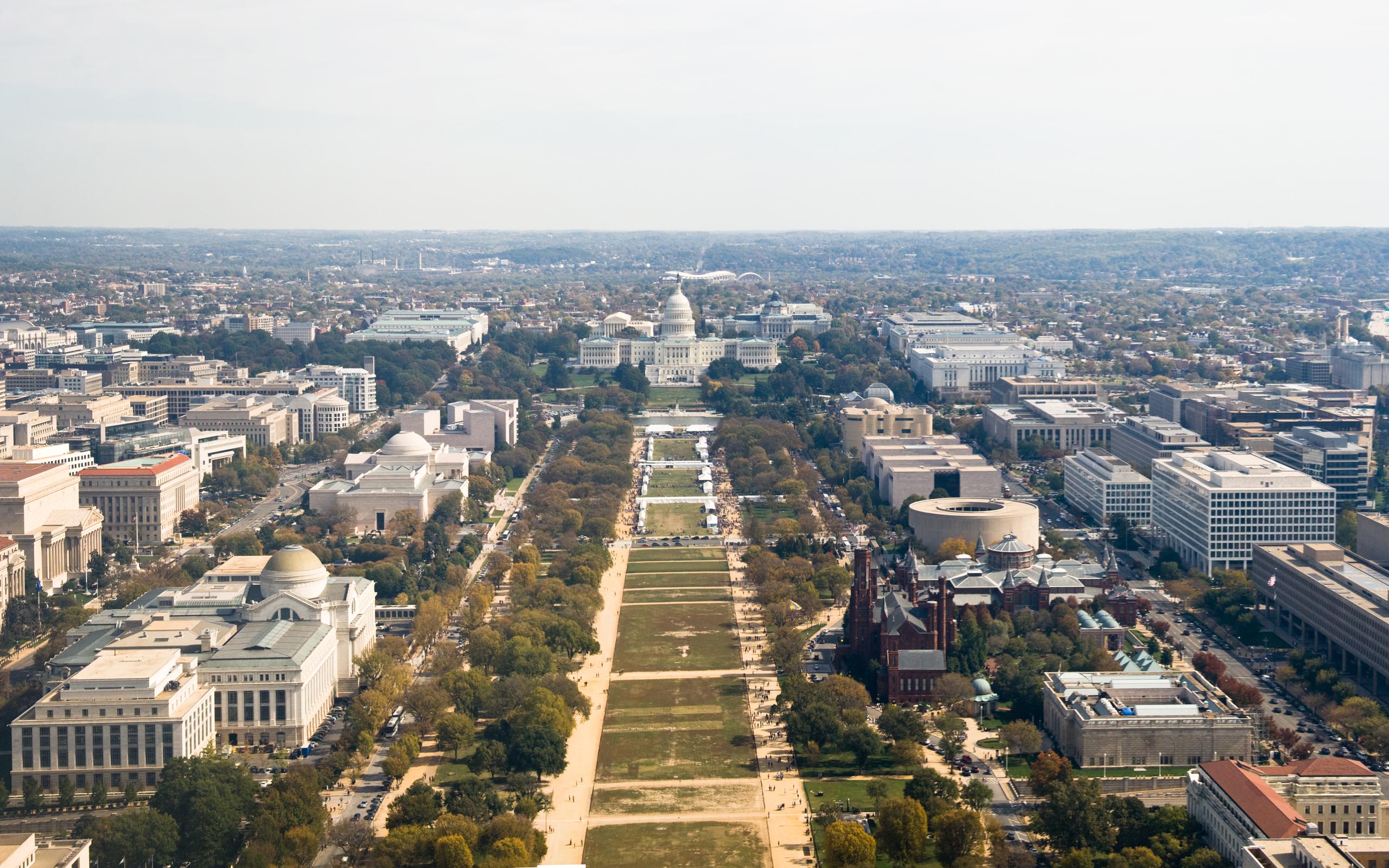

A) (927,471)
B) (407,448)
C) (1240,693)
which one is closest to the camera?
Answer: (1240,693)

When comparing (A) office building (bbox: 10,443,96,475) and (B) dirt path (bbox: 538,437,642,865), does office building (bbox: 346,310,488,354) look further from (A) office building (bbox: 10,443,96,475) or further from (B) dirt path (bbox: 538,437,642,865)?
(B) dirt path (bbox: 538,437,642,865)

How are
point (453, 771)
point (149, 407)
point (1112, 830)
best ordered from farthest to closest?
point (149, 407) → point (453, 771) → point (1112, 830)

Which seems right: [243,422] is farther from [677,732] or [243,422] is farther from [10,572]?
[677,732]

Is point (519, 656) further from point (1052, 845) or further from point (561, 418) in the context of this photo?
point (561, 418)

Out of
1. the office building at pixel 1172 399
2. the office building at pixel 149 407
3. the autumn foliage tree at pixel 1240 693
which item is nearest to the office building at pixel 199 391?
the office building at pixel 149 407

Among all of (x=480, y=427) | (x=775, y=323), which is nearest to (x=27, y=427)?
(x=480, y=427)

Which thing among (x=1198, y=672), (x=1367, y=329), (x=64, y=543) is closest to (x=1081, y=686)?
(x=1198, y=672)

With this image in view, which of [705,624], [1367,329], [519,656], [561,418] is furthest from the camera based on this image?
[1367,329]
